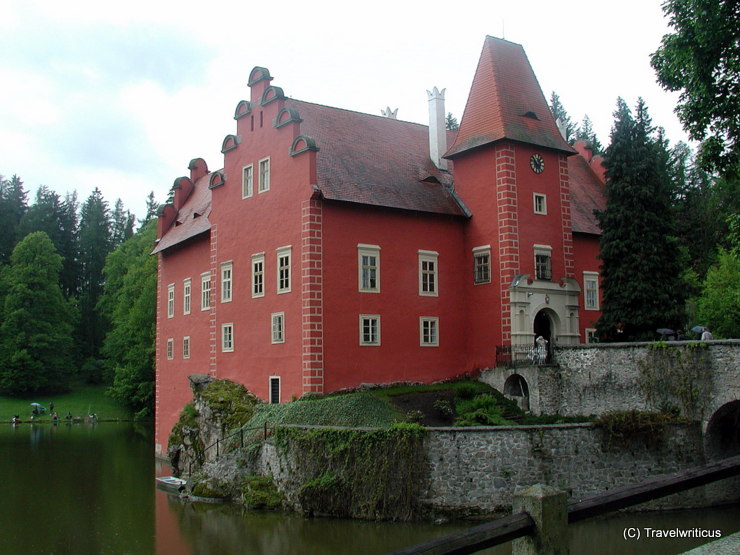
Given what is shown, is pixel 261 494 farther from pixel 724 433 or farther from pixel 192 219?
pixel 192 219

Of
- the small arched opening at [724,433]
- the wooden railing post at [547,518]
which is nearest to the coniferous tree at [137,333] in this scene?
the small arched opening at [724,433]

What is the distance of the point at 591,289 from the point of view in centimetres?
3173

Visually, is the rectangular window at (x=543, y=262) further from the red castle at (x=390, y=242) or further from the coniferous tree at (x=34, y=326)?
the coniferous tree at (x=34, y=326)

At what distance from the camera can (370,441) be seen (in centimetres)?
→ 1895

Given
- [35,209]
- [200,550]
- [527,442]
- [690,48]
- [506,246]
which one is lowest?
[200,550]

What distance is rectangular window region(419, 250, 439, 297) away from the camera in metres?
27.3

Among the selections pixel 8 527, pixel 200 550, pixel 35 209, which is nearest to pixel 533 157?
pixel 200 550

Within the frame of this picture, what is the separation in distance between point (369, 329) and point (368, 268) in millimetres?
2089

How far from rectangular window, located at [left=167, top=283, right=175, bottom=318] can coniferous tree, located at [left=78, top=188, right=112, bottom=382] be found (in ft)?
104

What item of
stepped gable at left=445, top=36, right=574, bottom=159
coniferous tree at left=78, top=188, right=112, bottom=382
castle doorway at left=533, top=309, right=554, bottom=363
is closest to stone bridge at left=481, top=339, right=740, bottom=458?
castle doorway at left=533, top=309, right=554, bottom=363

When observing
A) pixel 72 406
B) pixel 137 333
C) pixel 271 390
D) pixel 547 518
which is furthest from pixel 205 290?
pixel 72 406

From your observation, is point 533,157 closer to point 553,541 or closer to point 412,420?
point 412,420

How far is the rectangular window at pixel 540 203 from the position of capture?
27.7m

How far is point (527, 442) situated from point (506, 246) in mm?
9646
